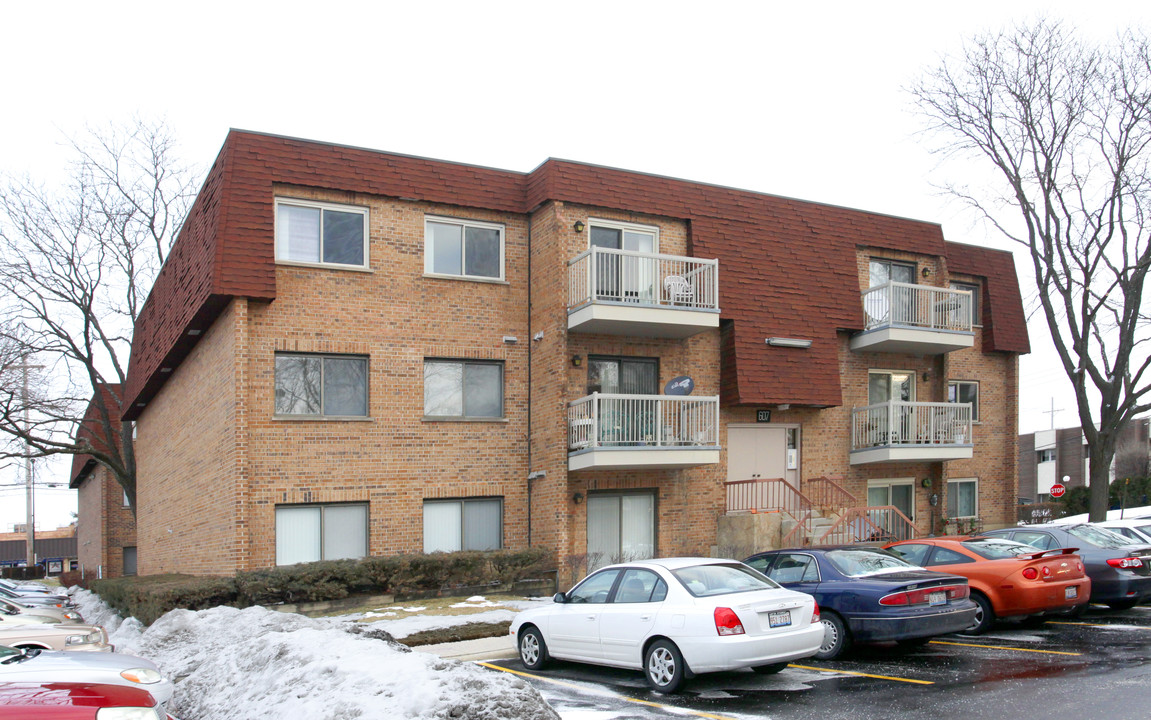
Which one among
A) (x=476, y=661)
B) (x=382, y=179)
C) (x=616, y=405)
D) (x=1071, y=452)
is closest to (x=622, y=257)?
(x=616, y=405)

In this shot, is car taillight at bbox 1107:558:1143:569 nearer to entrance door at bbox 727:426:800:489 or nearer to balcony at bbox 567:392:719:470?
balcony at bbox 567:392:719:470

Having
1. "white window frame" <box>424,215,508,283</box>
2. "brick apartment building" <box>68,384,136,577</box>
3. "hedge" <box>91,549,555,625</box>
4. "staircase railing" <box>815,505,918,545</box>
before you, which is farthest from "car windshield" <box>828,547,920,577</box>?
"brick apartment building" <box>68,384,136,577</box>

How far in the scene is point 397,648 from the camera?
948cm

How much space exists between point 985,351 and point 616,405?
1282cm

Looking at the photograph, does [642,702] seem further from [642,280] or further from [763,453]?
[763,453]

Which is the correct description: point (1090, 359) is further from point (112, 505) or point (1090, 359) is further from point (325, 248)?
point (112, 505)

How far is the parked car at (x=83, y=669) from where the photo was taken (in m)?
7.52

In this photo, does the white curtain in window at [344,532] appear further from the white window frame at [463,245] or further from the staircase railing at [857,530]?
the staircase railing at [857,530]

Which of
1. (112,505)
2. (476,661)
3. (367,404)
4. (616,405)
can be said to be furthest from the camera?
(112,505)

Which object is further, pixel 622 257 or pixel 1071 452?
pixel 1071 452

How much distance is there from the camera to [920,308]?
24.3m

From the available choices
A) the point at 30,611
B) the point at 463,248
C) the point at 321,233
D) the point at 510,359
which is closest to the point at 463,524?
the point at 510,359

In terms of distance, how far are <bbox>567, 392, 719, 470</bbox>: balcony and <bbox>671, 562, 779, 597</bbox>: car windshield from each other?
826 centimetres

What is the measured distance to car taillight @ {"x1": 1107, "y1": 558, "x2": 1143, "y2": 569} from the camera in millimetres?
14148
